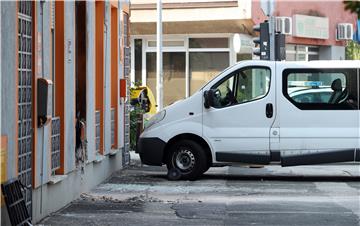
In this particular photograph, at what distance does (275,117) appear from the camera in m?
13.4

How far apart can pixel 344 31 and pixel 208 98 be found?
21218 millimetres

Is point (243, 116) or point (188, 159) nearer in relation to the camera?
point (243, 116)

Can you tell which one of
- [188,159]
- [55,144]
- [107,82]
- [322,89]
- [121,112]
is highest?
[107,82]

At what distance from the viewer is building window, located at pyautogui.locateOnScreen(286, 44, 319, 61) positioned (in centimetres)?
3148

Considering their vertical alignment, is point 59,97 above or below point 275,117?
above

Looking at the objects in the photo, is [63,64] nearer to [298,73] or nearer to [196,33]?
[298,73]

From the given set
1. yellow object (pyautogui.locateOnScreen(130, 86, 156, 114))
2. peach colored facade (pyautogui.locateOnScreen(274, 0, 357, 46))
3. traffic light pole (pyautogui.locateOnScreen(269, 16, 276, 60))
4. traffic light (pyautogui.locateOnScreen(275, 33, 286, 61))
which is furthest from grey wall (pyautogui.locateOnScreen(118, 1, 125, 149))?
peach colored facade (pyautogui.locateOnScreen(274, 0, 357, 46))

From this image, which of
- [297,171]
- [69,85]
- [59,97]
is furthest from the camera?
[297,171]

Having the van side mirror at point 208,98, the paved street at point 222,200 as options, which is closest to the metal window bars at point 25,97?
the paved street at point 222,200

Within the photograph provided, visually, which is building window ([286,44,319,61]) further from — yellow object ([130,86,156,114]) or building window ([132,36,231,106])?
yellow object ([130,86,156,114])

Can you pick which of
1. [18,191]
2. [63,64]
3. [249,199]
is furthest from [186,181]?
[18,191]

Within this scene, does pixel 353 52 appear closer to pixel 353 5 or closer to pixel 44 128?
pixel 44 128

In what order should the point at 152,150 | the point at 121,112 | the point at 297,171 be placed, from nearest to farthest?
the point at 152,150
the point at 121,112
the point at 297,171

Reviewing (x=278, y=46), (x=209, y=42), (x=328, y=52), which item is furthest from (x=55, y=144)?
(x=328, y=52)
